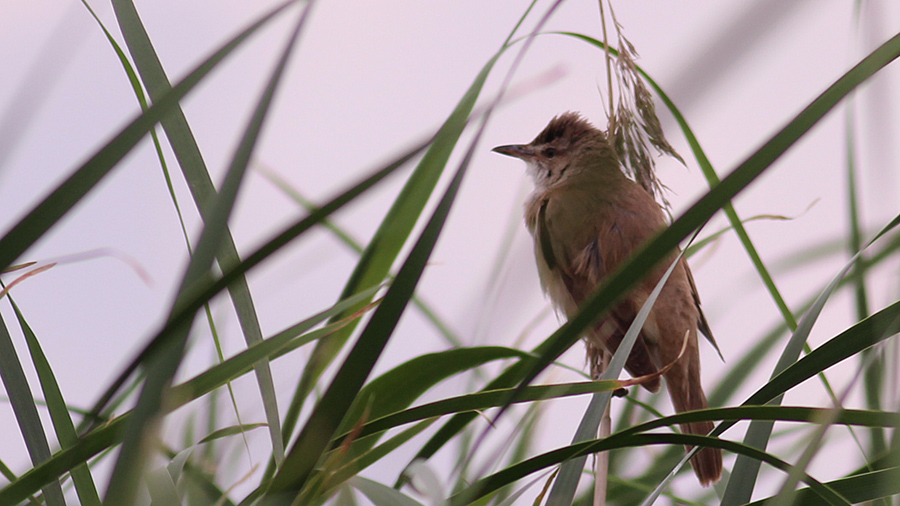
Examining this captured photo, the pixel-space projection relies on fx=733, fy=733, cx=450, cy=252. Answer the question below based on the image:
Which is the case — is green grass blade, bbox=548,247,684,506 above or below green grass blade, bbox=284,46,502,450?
below

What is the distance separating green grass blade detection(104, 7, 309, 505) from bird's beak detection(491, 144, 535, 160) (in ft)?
5.80

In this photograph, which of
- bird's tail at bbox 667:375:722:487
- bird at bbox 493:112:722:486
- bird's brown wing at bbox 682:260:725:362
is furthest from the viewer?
bird's brown wing at bbox 682:260:725:362

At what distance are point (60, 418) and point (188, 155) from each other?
30 centimetres

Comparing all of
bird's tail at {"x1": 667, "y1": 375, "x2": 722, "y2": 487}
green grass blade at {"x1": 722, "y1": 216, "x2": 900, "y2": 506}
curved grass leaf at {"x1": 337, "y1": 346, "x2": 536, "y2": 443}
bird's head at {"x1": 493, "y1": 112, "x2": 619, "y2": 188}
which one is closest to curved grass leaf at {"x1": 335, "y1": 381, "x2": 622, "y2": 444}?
curved grass leaf at {"x1": 337, "y1": 346, "x2": 536, "y2": 443}

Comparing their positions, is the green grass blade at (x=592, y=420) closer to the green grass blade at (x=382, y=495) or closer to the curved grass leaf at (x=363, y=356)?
the green grass blade at (x=382, y=495)

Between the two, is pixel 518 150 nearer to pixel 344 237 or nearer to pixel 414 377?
pixel 344 237

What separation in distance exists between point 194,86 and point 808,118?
1.35 ft

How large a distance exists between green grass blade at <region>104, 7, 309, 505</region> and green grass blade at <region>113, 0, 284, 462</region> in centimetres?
15

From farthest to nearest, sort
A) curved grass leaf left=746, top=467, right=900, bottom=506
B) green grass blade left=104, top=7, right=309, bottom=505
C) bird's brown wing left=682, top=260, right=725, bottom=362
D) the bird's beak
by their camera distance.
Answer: the bird's beak → bird's brown wing left=682, top=260, right=725, bottom=362 → curved grass leaf left=746, top=467, right=900, bottom=506 → green grass blade left=104, top=7, right=309, bottom=505

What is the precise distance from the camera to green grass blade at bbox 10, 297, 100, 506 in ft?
2.34

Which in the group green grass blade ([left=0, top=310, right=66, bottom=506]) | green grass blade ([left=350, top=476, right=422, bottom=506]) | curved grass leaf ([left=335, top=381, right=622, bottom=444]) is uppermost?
green grass blade ([left=0, top=310, right=66, bottom=506])

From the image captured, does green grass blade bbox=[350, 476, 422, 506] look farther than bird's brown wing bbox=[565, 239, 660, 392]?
No

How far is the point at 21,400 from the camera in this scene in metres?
0.68

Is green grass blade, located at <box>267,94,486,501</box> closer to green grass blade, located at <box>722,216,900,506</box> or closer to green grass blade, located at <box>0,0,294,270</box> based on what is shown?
green grass blade, located at <box>0,0,294,270</box>
